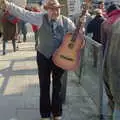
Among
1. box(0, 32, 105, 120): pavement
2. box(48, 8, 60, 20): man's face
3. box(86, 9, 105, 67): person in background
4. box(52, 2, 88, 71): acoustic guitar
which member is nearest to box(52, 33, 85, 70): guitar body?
box(52, 2, 88, 71): acoustic guitar

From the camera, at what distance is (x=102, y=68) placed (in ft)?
22.2

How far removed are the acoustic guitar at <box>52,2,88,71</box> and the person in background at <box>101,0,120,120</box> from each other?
43 cm

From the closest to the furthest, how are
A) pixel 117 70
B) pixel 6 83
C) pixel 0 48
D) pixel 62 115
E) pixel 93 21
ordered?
pixel 117 70
pixel 62 115
pixel 6 83
pixel 93 21
pixel 0 48

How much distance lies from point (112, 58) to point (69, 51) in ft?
2.20

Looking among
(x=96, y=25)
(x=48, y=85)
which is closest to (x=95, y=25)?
(x=96, y=25)

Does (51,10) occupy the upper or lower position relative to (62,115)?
upper

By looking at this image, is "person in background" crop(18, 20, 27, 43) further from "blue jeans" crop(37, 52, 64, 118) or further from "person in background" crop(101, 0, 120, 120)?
"blue jeans" crop(37, 52, 64, 118)

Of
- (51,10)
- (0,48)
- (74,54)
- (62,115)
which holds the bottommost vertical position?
(0,48)

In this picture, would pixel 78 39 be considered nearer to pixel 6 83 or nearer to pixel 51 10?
pixel 51 10

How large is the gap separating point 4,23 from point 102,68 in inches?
340

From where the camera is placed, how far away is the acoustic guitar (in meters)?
6.43

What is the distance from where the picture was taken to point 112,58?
6.17 meters

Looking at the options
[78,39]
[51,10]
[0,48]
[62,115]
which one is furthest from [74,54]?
[0,48]

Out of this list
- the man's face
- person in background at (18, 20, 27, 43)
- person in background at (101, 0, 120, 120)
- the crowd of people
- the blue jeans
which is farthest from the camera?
person in background at (18, 20, 27, 43)
